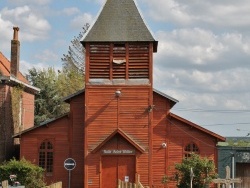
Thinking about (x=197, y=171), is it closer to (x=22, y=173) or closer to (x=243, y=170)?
(x=22, y=173)

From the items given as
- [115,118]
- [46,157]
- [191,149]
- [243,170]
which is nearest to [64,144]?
[46,157]

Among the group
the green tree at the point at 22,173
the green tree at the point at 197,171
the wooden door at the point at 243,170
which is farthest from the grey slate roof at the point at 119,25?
the wooden door at the point at 243,170

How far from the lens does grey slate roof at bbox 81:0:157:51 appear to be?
3481 cm

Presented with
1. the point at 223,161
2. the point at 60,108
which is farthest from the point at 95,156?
the point at 60,108

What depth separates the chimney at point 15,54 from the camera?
41781mm

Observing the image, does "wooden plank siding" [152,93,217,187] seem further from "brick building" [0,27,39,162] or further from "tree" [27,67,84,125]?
"tree" [27,67,84,125]

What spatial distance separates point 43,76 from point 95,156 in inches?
1374

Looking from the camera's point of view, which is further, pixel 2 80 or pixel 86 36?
pixel 2 80

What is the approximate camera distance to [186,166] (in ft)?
104

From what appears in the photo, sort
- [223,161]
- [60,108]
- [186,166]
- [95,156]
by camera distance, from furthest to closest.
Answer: [60,108] < [223,161] < [95,156] < [186,166]

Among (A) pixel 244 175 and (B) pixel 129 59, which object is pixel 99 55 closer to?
(B) pixel 129 59

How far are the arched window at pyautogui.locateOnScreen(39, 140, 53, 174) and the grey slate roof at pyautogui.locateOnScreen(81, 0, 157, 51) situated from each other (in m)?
7.36

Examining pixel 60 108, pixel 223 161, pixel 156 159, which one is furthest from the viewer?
pixel 60 108

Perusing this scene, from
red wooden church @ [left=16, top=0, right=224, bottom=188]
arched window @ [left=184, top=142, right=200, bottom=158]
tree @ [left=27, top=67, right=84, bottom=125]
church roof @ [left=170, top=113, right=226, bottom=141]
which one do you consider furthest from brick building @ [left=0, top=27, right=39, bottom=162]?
tree @ [left=27, top=67, right=84, bottom=125]
